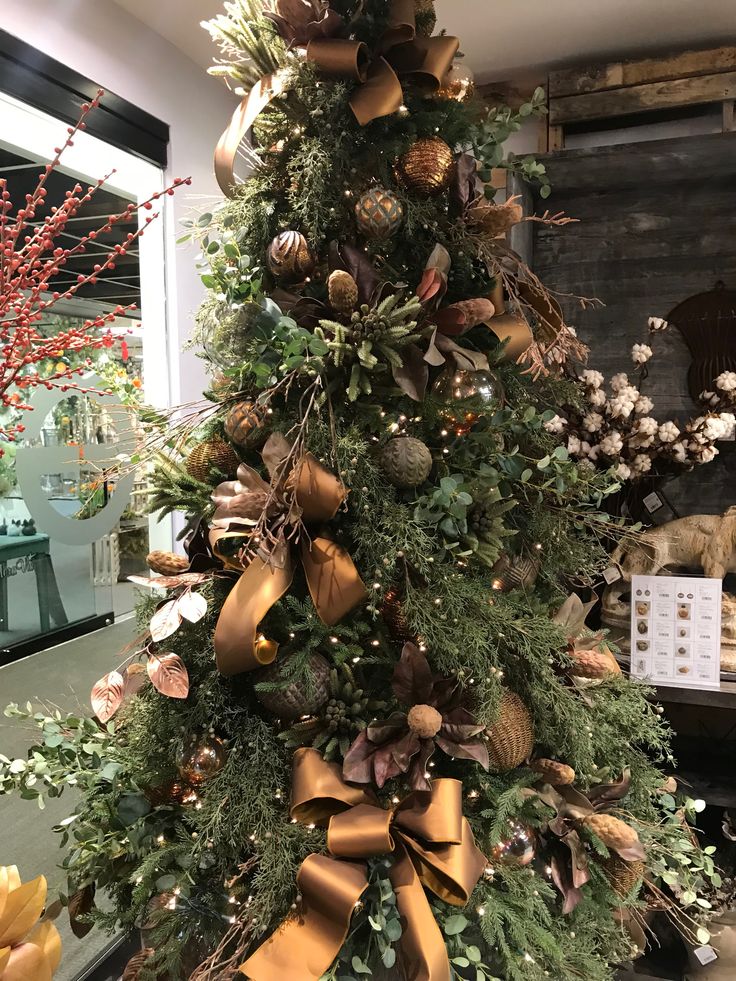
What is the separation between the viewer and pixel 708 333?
80.3 inches

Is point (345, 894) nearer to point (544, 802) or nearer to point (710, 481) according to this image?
point (544, 802)

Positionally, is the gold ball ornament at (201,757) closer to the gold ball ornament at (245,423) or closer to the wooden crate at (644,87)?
the gold ball ornament at (245,423)

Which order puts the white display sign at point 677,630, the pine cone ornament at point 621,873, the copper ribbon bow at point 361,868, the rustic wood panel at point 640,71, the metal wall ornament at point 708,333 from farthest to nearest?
the metal wall ornament at point 708,333 < the rustic wood panel at point 640,71 < the white display sign at point 677,630 < the pine cone ornament at point 621,873 < the copper ribbon bow at point 361,868

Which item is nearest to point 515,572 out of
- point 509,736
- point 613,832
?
point 509,736

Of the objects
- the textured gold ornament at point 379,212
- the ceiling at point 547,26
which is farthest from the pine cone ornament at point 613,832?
the ceiling at point 547,26

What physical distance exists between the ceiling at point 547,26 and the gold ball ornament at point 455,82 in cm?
93

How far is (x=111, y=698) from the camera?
0.80 metres

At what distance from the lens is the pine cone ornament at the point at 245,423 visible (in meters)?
0.85

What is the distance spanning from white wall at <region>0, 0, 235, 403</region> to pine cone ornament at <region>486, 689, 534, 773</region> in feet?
3.48

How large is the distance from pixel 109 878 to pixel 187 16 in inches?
72.1

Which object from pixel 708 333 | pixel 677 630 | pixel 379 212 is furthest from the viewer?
pixel 708 333

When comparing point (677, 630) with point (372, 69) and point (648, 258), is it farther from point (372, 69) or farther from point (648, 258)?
point (372, 69)

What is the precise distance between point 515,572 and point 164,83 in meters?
1.60

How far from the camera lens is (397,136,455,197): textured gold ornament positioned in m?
0.87
